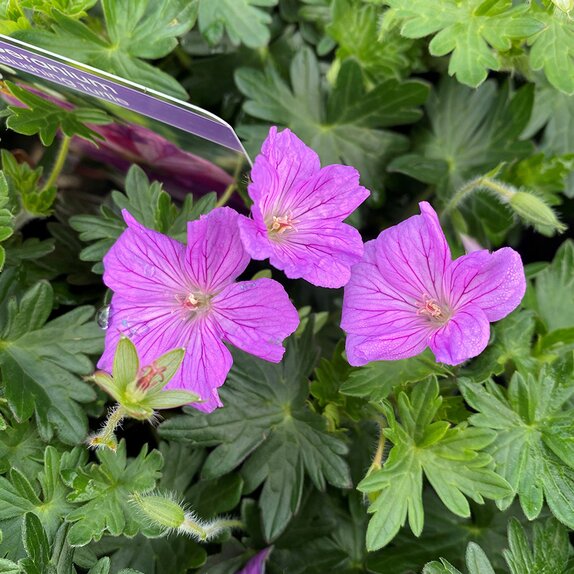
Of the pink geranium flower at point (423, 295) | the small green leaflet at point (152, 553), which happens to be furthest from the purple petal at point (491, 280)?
the small green leaflet at point (152, 553)

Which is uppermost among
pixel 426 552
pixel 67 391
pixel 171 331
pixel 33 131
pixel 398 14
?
pixel 398 14

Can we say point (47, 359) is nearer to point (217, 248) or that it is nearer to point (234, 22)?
point (217, 248)

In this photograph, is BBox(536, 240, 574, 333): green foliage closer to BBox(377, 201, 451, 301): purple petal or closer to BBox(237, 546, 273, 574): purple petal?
BBox(377, 201, 451, 301): purple petal

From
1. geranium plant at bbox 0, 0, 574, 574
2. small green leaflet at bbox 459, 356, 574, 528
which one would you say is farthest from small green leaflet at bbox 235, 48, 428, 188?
small green leaflet at bbox 459, 356, 574, 528

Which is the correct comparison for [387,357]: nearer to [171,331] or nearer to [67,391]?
[171,331]

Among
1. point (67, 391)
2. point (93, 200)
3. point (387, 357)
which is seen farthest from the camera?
point (93, 200)

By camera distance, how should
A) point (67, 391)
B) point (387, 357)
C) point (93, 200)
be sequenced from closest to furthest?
point (387, 357)
point (67, 391)
point (93, 200)

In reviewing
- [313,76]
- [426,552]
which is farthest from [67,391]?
[313,76]
